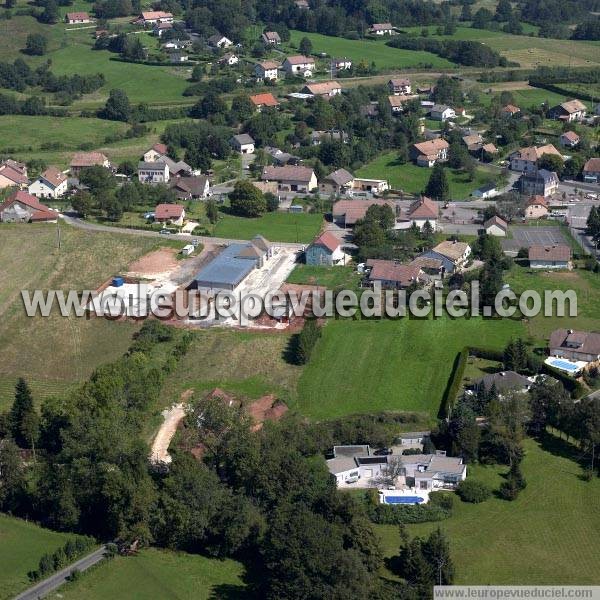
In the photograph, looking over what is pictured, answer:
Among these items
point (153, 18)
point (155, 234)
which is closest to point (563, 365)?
point (155, 234)

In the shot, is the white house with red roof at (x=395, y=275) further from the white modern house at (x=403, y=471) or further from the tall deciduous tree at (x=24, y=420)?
the tall deciduous tree at (x=24, y=420)

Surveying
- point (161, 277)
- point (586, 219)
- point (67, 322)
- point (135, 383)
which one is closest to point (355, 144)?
point (586, 219)

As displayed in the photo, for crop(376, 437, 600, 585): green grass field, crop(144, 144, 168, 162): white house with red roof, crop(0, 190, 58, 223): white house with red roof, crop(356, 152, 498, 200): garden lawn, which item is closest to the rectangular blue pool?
crop(376, 437, 600, 585): green grass field

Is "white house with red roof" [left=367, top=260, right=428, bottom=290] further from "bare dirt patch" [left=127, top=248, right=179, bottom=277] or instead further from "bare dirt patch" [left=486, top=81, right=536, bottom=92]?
"bare dirt patch" [left=486, top=81, right=536, bottom=92]

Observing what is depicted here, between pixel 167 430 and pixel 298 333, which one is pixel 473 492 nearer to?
pixel 167 430

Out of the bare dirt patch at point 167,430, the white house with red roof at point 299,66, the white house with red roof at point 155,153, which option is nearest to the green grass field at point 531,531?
the bare dirt patch at point 167,430

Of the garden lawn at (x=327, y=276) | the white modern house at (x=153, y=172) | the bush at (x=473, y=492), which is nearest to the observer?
the bush at (x=473, y=492)
